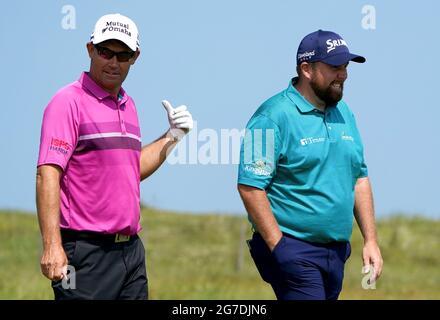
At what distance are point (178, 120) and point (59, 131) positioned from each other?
1.02 metres

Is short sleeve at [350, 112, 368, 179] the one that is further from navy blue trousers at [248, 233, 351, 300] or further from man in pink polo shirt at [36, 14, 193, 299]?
man in pink polo shirt at [36, 14, 193, 299]

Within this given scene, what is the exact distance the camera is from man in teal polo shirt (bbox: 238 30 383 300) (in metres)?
6.88

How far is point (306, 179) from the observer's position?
22.7ft

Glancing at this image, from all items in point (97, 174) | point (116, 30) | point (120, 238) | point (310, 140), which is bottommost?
point (120, 238)

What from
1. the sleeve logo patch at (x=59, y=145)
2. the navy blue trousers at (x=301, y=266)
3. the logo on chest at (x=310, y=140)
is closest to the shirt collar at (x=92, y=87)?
the sleeve logo patch at (x=59, y=145)

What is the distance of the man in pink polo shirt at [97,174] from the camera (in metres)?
6.28

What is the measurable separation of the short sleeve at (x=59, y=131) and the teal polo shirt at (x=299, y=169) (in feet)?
4.06

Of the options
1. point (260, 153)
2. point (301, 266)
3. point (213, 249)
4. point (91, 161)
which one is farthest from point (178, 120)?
point (213, 249)

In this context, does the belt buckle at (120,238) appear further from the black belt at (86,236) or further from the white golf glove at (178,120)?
the white golf glove at (178,120)

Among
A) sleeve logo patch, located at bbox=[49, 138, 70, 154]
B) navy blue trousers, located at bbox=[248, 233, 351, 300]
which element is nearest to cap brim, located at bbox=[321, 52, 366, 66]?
navy blue trousers, located at bbox=[248, 233, 351, 300]

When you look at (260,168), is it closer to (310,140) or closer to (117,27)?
(310,140)

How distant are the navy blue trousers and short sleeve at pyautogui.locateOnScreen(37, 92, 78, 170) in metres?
1.54

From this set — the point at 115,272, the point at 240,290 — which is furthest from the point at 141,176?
the point at 240,290
